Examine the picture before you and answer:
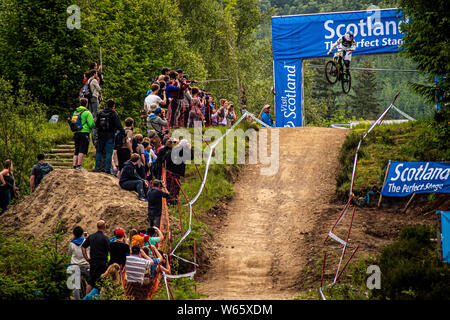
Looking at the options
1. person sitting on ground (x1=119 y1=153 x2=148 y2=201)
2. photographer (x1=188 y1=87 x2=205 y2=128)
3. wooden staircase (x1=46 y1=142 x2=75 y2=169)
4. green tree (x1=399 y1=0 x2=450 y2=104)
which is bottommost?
person sitting on ground (x1=119 y1=153 x2=148 y2=201)

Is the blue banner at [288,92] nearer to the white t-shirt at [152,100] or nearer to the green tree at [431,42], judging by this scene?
the white t-shirt at [152,100]

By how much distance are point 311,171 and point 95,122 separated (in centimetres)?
735

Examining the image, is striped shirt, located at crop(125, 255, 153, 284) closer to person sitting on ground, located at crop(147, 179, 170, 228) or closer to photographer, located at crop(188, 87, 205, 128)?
person sitting on ground, located at crop(147, 179, 170, 228)

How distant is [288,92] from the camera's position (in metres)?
26.8

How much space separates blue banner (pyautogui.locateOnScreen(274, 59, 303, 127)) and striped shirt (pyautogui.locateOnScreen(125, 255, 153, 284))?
55.2 ft

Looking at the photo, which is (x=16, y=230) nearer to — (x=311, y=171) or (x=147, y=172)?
(x=147, y=172)

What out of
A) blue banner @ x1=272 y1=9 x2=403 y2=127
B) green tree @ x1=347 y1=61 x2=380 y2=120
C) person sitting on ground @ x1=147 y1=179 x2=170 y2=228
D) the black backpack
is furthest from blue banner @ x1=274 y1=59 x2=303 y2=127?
green tree @ x1=347 y1=61 x2=380 y2=120

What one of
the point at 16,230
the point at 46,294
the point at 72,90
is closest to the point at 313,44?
the point at 72,90

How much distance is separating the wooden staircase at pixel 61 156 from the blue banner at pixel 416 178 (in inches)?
417

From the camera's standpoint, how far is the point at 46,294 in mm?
10742

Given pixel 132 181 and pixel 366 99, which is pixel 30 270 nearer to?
pixel 132 181

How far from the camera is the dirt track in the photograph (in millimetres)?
12508

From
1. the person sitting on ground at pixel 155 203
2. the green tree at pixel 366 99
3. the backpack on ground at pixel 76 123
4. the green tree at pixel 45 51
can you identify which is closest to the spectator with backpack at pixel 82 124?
the backpack on ground at pixel 76 123

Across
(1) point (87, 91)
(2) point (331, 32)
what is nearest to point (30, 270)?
(1) point (87, 91)
